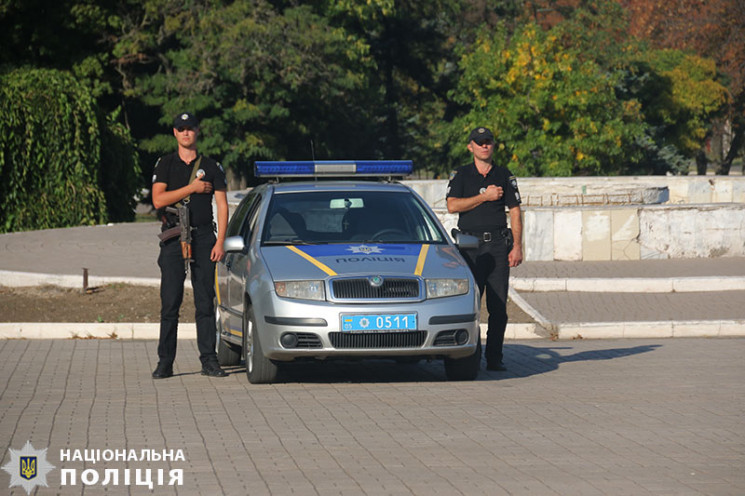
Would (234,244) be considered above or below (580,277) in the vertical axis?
above

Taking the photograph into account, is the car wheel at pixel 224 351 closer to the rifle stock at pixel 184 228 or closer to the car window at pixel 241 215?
the car window at pixel 241 215

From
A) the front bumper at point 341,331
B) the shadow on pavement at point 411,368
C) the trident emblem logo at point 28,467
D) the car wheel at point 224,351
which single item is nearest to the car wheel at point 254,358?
the front bumper at point 341,331

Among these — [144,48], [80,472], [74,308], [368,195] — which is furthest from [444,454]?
[144,48]

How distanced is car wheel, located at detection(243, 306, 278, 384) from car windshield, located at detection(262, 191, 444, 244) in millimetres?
703

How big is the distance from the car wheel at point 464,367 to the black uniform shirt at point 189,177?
2270 mm

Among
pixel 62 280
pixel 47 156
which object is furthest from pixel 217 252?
pixel 47 156

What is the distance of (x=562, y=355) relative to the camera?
12.6 metres

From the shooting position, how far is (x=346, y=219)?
35.2ft

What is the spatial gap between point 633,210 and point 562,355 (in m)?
9.24

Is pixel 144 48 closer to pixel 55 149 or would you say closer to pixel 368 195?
pixel 55 149

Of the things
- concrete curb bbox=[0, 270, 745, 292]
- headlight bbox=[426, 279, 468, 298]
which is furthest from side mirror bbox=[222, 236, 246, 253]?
concrete curb bbox=[0, 270, 745, 292]

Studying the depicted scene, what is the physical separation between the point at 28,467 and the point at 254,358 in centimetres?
332

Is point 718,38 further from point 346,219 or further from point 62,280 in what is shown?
point 346,219

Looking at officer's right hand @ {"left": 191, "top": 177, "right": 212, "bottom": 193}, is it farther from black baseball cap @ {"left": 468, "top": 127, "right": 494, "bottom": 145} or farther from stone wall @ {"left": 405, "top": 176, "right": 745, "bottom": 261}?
stone wall @ {"left": 405, "top": 176, "right": 745, "bottom": 261}
